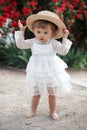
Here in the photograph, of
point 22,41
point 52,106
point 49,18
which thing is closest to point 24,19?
point 22,41

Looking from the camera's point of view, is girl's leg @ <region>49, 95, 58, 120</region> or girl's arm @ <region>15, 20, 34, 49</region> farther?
girl's leg @ <region>49, 95, 58, 120</region>

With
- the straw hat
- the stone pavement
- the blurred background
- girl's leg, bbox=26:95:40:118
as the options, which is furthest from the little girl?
the blurred background

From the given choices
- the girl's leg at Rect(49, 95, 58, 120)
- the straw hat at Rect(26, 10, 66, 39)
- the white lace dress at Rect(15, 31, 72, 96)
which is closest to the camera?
the straw hat at Rect(26, 10, 66, 39)

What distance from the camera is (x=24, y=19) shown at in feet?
30.9

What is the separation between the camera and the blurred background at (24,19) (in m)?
9.18

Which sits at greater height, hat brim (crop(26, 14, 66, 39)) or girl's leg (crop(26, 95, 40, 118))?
hat brim (crop(26, 14, 66, 39))

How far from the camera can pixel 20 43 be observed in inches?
232

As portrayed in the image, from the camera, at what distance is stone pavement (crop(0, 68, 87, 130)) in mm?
5684

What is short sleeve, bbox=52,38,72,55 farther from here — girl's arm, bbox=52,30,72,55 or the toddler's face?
the toddler's face

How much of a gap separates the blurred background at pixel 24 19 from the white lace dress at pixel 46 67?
3188 millimetres

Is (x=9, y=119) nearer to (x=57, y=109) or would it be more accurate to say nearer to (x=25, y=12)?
(x=57, y=109)

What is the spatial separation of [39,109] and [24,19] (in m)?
3.40

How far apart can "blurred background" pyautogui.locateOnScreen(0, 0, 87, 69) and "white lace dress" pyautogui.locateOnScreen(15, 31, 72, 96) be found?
10.5 feet

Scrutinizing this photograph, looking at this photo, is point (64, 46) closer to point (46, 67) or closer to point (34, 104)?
point (46, 67)
